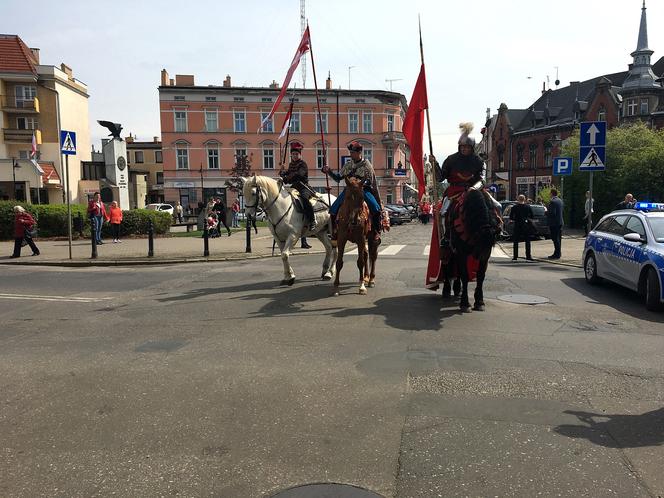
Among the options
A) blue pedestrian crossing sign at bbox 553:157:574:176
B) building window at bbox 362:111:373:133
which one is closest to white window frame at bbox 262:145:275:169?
building window at bbox 362:111:373:133

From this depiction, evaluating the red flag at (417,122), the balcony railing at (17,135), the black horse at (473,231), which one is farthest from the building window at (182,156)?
the black horse at (473,231)

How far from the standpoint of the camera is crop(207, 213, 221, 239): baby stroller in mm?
24331

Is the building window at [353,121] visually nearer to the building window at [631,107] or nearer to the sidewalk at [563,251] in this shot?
the building window at [631,107]

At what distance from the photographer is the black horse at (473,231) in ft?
25.0

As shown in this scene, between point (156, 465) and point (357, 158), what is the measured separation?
7.04m

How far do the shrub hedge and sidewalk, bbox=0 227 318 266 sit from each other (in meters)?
0.83

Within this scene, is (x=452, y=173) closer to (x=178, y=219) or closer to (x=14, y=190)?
(x=178, y=219)

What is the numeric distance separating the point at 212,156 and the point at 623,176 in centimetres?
4811

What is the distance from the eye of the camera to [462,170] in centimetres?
815

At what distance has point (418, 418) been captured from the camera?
164 inches

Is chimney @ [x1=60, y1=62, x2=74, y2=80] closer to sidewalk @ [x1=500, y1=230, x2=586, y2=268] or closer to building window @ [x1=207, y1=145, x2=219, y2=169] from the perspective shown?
building window @ [x1=207, y1=145, x2=219, y2=169]

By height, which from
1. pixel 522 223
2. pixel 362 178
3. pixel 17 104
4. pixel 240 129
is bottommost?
pixel 522 223

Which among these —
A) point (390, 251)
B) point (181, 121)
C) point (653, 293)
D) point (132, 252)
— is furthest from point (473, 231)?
point (181, 121)

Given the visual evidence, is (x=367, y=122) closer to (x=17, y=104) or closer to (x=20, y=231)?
(x=17, y=104)
